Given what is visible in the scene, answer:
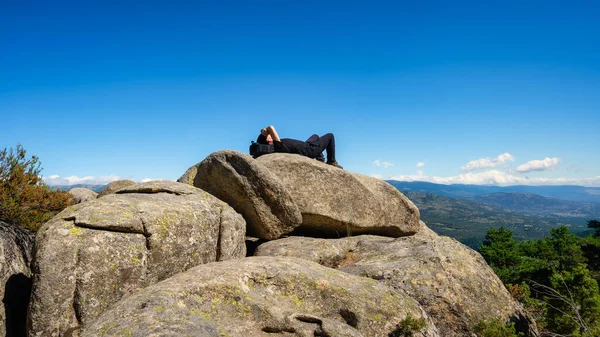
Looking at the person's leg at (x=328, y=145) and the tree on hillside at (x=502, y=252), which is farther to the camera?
the tree on hillside at (x=502, y=252)

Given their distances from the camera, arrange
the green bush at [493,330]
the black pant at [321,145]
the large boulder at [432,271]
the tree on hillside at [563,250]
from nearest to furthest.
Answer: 1. the green bush at [493,330]
2. the large boulder at [432,271]
3. the black pant at [321,145]
4. the tree on hillside at [563,250]

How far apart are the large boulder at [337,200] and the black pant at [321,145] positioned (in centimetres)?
195

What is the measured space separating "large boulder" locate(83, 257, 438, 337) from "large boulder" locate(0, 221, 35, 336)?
320 centimetres

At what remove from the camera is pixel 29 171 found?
1535 cm

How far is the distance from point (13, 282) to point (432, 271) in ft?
36.9

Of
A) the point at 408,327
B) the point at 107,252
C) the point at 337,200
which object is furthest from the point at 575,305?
the point at 107,252

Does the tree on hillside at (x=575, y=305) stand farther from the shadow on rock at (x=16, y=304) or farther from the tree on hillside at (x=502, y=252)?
the tree on hillside at (x=502, y=252)

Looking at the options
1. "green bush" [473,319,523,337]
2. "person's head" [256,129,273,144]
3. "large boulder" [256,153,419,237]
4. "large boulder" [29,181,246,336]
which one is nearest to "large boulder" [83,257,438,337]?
"large boulder" [29,181,246,336]

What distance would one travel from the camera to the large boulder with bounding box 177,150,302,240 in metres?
12.9

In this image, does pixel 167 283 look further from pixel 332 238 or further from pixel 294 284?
pixel 332 238

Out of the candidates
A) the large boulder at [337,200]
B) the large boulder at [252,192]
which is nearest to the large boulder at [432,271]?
the large boulder at [252,192]

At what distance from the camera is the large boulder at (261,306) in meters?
6.71

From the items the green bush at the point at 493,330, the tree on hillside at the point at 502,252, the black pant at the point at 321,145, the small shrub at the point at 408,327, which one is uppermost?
the black pant at the point at 321,145

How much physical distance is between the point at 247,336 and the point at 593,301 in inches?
400
